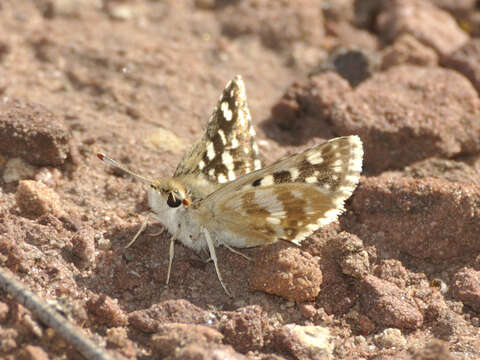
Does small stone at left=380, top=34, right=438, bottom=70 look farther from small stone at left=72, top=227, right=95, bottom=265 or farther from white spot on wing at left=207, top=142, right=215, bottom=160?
small stone at left=72, top=227, right=95, bottom=265

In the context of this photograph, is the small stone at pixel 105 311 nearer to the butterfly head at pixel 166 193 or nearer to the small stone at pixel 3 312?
the small stone at pixel 3 312

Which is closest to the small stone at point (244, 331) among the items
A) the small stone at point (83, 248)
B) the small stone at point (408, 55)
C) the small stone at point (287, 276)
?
the small stone at point (287, 276)

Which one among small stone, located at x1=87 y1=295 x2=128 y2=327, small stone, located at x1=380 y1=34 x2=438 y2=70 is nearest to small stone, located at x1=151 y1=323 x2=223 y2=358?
small stone, located at x1=87 y1=295 x2=128 y2=327

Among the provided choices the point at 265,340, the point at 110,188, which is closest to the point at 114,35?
the point at 110,188

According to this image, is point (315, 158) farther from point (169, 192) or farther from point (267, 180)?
point (169, 192)

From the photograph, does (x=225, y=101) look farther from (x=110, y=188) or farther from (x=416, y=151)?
(x=416, y=151)

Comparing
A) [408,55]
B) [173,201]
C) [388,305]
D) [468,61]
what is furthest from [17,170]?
[468,61]
